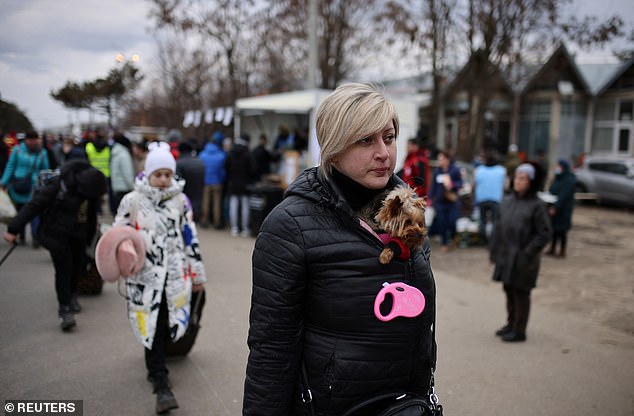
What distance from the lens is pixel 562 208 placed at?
10.4 meters

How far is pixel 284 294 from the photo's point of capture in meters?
1.82

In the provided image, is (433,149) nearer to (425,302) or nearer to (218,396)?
(218,396)

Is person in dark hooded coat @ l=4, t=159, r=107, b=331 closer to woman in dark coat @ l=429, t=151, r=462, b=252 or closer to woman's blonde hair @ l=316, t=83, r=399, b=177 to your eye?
woman's blonde hair @ l=316, t=83, r=399, b=177

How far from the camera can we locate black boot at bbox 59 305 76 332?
5.20m

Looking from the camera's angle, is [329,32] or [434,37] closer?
[434,37]

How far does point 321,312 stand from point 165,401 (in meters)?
2.40

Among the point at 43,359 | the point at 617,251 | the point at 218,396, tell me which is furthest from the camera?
the point at 617,251

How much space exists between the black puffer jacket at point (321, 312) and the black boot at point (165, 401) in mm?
2132

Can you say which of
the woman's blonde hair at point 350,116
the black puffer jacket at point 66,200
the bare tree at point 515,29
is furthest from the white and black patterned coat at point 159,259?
the bare tree at point 515,29

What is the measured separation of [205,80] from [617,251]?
62.7 feet

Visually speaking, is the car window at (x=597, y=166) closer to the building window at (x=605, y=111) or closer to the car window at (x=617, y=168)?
the car window at (x=617, y=168)

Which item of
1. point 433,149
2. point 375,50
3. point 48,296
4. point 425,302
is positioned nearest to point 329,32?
point 375,50

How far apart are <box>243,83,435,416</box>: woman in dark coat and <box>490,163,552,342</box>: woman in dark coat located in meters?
3.93

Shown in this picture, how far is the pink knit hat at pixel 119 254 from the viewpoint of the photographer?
12.5 ft
